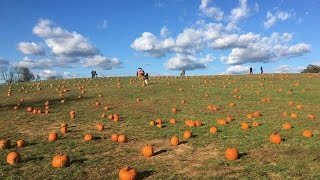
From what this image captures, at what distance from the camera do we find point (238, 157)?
13.7m

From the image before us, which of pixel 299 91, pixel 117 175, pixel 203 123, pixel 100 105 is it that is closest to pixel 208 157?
pixel 117 175

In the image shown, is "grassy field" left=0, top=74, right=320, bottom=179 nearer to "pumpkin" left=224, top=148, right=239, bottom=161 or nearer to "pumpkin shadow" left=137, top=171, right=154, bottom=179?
"pumpkin shadow" left=137, top=171, right=154, bottom=179

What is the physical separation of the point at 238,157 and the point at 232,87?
27541 mm

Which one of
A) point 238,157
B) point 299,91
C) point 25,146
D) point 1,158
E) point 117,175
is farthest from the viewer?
point 299,91

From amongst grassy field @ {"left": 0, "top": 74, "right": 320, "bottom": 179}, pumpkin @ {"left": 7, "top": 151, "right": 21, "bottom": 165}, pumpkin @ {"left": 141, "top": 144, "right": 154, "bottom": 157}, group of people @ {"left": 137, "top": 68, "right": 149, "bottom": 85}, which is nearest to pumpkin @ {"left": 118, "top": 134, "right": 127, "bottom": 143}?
grassy field @ {"left": 0, "top": 74, "right": 320, "bottom": 179}

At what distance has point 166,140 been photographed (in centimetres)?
1717

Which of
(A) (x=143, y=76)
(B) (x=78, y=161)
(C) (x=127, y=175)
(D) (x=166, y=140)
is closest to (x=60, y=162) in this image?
(B) (x=78, y=161)

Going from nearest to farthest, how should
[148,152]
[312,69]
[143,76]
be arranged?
1. [148,152]
2. [143,76]
3. [312,69]

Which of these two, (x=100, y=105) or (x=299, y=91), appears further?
(x=299, y=91)

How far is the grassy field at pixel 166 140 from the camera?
1255cm

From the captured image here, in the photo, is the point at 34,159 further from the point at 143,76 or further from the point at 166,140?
the point at 143,76

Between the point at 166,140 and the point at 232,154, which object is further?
the point at 166,140

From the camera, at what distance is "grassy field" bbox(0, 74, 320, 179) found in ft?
41.2

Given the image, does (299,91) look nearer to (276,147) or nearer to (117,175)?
(276,147)
